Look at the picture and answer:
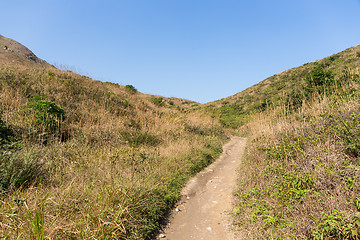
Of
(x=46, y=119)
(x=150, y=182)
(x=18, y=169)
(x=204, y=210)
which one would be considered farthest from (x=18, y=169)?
(x=204, y=210)

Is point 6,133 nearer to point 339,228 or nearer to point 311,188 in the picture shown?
point 339,228

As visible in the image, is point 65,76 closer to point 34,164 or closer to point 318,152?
point 34,164

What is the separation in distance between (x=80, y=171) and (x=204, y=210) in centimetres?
336

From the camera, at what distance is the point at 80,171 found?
14.3 ft

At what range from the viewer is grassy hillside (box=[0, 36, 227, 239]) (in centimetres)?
270

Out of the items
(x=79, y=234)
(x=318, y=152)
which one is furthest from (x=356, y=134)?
(x=79, y=234)

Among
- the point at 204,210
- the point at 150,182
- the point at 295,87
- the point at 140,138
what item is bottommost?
Answer: the point at 204,210

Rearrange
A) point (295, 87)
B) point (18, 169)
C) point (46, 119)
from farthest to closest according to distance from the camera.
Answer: point (295, 87) < point (46, 119) < point (18, 169)

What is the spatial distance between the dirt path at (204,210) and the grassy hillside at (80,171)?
33 cm

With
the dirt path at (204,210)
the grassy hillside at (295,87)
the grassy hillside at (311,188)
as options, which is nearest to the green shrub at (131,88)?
the grassy hillside at (295,87)

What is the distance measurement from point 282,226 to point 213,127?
42.4ft

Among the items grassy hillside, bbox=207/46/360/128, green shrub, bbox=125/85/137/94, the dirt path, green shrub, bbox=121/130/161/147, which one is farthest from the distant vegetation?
green shrub, bbox=125/85/137/94

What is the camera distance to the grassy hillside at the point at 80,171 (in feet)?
8.84

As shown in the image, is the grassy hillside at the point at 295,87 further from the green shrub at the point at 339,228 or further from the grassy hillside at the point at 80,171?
the green shrub at the point at 339,228
